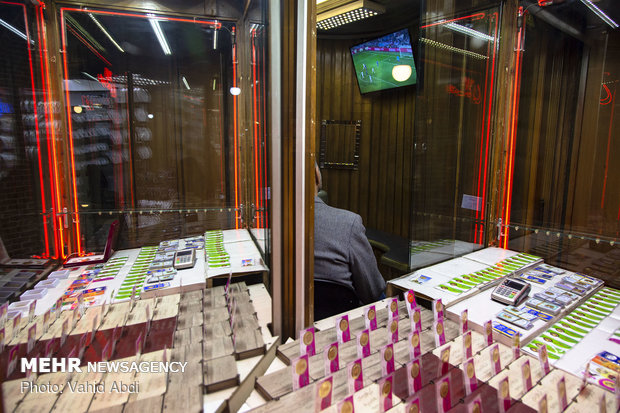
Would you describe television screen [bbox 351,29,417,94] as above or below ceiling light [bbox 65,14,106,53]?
above

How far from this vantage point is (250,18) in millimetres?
2449

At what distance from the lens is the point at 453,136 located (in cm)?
239

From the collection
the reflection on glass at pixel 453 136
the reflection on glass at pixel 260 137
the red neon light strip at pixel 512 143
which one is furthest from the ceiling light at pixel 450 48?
the reflection on glass at pixel 260 137

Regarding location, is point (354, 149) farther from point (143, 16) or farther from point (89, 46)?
point (89, 46)

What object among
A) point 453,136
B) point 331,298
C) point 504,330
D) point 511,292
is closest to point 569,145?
point 453,136

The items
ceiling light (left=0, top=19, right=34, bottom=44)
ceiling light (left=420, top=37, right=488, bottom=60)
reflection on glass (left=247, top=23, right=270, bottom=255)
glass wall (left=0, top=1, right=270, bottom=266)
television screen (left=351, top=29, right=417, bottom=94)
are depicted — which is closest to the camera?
ceiling light (left=0, top=19, right=34, bottom=44)

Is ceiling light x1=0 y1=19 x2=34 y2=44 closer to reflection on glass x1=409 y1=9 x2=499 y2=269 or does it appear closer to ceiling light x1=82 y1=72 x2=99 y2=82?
ceiling light x1=82 y1=72 x2=99 y2=82

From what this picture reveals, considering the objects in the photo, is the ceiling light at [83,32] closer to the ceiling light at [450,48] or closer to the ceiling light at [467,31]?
the ceiling light at [450,48]

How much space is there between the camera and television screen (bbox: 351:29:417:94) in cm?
411

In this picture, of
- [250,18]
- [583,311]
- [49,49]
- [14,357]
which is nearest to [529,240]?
[583,311]

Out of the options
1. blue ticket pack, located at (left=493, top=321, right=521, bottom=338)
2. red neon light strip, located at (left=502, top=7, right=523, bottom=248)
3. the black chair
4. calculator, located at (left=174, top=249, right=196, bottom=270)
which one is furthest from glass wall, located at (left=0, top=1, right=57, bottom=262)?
red neon light strip, located at (left=502, top=7, right=523, bottom=248)

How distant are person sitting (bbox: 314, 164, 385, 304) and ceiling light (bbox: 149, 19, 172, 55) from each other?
1.73m

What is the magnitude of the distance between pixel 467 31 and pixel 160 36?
7.38 feet

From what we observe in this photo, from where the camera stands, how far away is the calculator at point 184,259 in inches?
72.9
